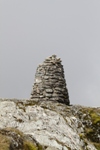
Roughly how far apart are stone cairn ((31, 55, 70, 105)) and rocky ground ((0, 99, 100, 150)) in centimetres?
164

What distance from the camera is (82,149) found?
108 ft

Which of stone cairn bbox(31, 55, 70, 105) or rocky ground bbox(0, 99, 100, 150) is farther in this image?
stone cairn bbox(31, 55, 70, 105)

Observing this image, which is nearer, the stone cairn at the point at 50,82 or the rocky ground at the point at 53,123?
the rocky ground at the point at 53,123

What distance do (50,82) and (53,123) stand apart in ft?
34.3

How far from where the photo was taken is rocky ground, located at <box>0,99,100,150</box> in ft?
102

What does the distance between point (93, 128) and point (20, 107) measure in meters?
11.4

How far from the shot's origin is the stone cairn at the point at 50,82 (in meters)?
45.3

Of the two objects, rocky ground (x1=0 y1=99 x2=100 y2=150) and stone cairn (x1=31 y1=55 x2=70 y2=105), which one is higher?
stone cairn (x1=31 y1=55 x2=70 y2=105)

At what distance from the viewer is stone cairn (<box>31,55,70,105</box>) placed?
149 feet

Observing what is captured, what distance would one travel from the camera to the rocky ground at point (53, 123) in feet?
102

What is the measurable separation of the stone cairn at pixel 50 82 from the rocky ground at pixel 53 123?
1.64m

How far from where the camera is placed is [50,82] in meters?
45.9

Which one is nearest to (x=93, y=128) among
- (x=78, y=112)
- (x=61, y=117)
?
(x=78, y=112)

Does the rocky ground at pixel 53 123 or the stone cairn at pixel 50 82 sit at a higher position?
the stone cairn at pixel 50 82
